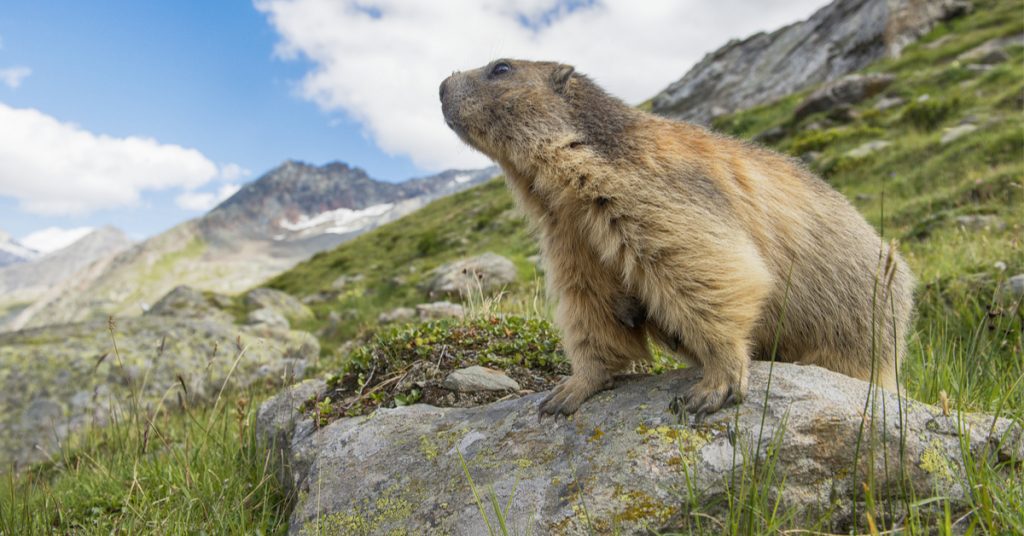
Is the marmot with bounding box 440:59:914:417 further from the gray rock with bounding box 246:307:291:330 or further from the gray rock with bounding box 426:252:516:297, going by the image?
the gray rock with bounding box 246:307:291:330

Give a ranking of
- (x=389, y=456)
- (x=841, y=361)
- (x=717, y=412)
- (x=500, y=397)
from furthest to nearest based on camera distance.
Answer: (x=500, y=397)
(x=841, y=361)
(x=389, y=456)
(x=717, y=412)

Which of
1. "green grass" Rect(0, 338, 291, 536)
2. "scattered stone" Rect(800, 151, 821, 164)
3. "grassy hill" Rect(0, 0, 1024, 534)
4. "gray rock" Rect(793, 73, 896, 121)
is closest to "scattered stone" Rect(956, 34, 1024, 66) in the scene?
"grassy hill" Rect(0, 0, 1024, 534)

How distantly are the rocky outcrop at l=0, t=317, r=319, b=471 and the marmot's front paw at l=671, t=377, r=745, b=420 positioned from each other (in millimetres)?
6759

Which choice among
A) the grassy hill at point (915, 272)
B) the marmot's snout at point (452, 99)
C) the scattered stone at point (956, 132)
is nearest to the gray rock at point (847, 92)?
the grassy hill at point (915, 272)

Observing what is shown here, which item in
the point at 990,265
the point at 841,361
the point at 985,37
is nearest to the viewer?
the point at 841,361

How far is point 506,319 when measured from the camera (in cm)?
683

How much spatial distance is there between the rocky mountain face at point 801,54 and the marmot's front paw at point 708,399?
40127 millimetres

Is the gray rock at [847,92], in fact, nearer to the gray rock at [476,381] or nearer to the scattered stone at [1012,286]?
the scattered stone at [1012,286]

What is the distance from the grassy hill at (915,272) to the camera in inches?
175

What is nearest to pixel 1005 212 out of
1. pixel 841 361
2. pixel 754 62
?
pixel 841 361

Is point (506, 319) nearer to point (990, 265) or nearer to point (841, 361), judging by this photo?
point (841, 361)

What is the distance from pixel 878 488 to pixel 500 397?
2893 millimetres

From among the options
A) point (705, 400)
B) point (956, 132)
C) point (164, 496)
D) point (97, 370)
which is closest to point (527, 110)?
point (705, 400)

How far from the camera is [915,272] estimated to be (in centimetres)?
909
